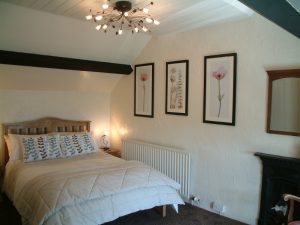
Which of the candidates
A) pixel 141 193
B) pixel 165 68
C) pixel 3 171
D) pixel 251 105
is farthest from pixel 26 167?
pixel 251 105

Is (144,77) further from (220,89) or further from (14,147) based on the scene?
(14,147)

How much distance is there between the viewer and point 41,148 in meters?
3.66

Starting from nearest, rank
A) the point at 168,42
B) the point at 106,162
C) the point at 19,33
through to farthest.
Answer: the point at 19,33
the point at 106,162
the point at 168,42

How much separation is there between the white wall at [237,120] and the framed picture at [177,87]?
8 cm

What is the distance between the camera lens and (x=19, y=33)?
125 inches

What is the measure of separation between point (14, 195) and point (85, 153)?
4.12ft

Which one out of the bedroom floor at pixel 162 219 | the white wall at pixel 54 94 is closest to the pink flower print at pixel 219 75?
the bedroom floor at pixel 162 219

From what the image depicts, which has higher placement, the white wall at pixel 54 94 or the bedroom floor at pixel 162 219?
the white wall at pixel 54 94

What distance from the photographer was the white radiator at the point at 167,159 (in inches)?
138

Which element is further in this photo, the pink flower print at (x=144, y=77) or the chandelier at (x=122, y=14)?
the pink flower print at (x=144, y=77)

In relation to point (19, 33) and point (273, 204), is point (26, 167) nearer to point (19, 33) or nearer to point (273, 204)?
point (19, 33)

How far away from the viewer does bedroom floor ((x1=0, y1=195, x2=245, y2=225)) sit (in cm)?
298

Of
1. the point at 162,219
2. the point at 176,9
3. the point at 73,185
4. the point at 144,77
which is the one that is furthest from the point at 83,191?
the point at 144,77

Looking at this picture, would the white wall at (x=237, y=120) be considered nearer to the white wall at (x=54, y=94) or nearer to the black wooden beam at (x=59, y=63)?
the black wooden beam at (x=59, y=63)
